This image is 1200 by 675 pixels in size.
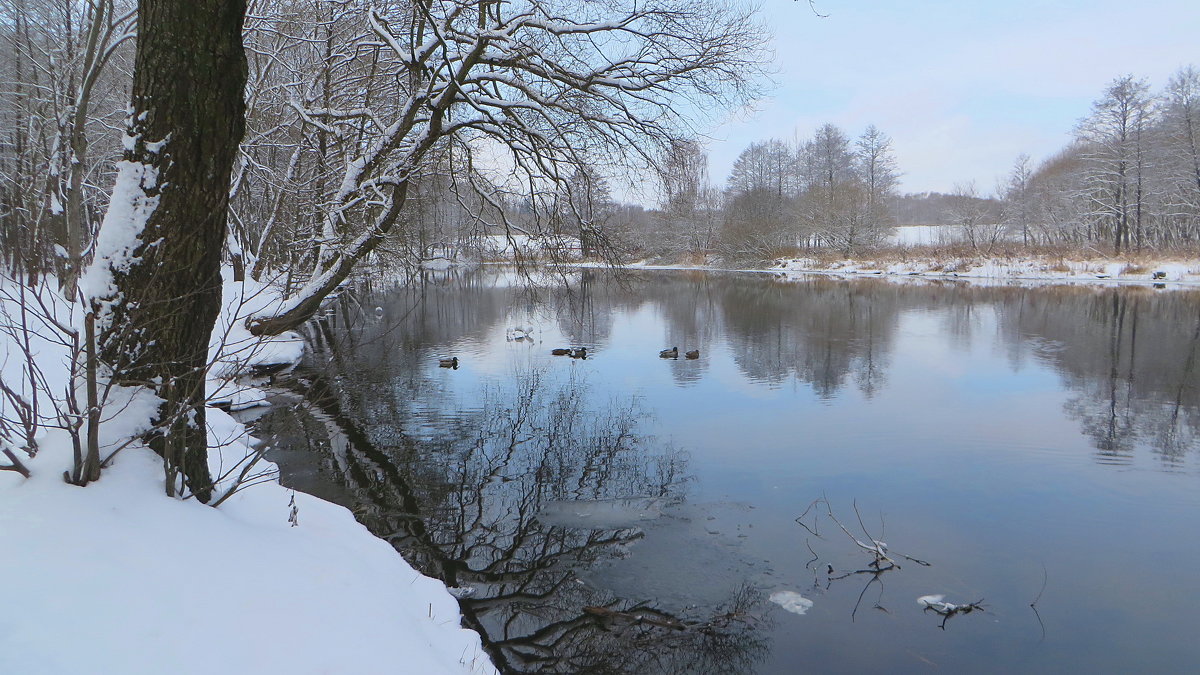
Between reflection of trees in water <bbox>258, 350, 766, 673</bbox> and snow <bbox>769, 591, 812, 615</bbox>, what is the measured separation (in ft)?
0.75

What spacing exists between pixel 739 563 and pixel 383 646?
3.72 metres

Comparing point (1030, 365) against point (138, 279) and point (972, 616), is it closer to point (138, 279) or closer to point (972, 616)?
point (972, 616)

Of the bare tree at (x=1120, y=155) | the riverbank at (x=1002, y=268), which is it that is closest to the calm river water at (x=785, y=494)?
the riverbank at (x=1002, y=268)

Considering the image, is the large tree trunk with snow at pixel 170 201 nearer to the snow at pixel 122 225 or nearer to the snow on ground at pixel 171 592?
the snow at pixel 122 225

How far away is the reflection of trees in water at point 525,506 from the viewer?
5.07 m

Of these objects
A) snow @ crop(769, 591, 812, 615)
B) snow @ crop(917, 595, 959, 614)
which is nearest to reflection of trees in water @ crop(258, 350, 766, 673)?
snow @ crop(769, 591, 812, 615)

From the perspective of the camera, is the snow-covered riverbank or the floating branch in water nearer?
the floating branch in water

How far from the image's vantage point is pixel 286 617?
312 centimetres

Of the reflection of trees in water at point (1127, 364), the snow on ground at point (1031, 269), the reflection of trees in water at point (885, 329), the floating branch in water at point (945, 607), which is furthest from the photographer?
the snow on ground at point (1031, 269)

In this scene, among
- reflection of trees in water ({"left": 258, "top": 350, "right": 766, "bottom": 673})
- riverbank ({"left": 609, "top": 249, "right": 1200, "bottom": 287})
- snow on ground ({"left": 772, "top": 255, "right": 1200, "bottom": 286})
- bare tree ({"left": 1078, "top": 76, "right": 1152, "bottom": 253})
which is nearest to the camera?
reflection of trees in water ({"left": 258, "top": 350, "right": 766, "bottom": 673})

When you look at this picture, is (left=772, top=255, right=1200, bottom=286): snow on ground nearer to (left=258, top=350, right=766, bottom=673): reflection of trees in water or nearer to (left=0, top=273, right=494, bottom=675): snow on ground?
(left=258, top=350, right=766, bottom=673): reflection of trees in water

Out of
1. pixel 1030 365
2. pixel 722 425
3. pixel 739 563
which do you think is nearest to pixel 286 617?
pixel 739 563

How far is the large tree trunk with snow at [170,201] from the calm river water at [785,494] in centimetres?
71

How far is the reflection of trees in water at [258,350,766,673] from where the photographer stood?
16.6 ft
